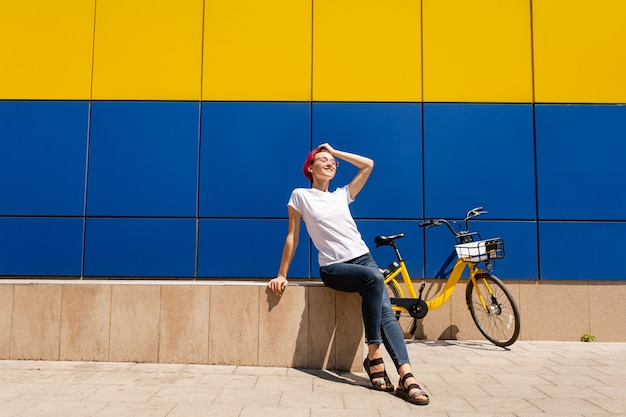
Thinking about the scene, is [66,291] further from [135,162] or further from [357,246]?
[357,246]

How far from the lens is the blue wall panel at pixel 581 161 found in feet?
17.6

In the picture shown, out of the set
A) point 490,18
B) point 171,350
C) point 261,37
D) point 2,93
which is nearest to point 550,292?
point 490,18

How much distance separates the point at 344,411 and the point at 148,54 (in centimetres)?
469

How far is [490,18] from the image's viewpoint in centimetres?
556

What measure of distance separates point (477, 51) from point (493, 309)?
306cm

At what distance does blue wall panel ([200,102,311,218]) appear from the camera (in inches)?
212

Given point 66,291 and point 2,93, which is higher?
point 2,93

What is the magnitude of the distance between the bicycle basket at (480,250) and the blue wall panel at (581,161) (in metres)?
1.03

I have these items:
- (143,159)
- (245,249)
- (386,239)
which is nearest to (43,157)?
(143,159)

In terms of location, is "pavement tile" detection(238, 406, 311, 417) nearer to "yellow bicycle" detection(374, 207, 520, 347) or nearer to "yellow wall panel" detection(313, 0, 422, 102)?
"yellow bicycle" detection(374, 207, 520, 347)

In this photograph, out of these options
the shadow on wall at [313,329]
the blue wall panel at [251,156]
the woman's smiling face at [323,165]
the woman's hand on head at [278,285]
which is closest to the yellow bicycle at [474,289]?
the shadow on wall at [313,329]

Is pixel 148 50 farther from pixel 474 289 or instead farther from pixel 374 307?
pixel 474 289

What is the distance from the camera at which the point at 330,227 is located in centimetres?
362

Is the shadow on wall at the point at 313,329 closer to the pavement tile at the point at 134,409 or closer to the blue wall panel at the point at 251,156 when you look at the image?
the pavement tile at the point at 134,409
